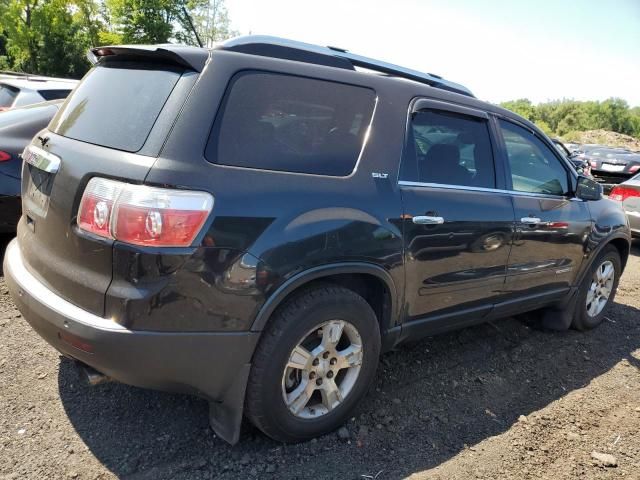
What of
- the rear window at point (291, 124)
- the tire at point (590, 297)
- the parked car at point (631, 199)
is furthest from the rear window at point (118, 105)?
the parked car at point (631, 199)

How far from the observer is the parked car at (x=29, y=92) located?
6648 millimetres

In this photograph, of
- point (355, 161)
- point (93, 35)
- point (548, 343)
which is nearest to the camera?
point (355, 161)

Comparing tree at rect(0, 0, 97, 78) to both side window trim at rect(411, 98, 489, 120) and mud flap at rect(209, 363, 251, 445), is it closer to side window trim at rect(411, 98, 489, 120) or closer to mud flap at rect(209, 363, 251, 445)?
side window trim at rect(411, 98, 489, 120)

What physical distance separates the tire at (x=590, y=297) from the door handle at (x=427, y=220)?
226 centimetres

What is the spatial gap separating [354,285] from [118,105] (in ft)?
4.96

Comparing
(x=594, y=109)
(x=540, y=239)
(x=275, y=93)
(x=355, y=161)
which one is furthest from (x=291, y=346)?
(x=594, y=109)

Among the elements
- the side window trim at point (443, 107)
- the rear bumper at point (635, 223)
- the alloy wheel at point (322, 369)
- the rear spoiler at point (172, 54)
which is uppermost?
the rear spoiler at point (172, 54)

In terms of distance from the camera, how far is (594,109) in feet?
199

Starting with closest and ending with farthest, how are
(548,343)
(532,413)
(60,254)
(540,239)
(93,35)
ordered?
(60,254) → (532,413) → (540,239) → (548,343) → (93,35)

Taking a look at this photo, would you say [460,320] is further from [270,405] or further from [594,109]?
[594,109]

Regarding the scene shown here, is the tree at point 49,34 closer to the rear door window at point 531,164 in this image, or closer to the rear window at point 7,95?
the rear window at point 7,95

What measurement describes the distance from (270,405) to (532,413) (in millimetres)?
1839

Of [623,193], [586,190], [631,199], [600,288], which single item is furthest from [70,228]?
[623,193]

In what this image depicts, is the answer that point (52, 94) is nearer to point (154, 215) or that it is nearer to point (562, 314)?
point (154, 215)
